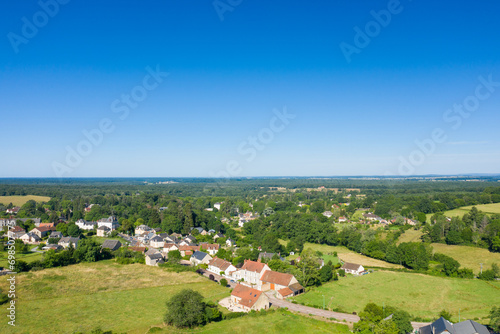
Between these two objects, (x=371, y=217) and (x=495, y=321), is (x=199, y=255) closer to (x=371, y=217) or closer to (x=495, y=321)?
(x=495, y=321)

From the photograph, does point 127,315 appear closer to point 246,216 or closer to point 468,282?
point 468,282

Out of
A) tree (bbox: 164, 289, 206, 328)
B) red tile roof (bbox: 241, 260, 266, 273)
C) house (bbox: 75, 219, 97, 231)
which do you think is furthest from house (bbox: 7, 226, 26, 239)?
tree (bbox: 164, 289, 206, 328)

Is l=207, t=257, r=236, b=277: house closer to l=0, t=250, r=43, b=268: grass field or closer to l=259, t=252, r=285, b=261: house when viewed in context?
l=259, t=252, r=285, b=261: house

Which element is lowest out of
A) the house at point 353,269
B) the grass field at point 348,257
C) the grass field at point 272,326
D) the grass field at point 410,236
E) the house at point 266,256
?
the grass field at point 348,257

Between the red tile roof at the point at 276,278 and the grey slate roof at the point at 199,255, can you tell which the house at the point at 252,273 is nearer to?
the red tile roof at the point at 276,278

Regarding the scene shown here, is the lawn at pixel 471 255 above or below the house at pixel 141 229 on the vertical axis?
below

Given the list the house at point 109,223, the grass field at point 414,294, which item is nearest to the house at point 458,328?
the grass field at point 414,294
